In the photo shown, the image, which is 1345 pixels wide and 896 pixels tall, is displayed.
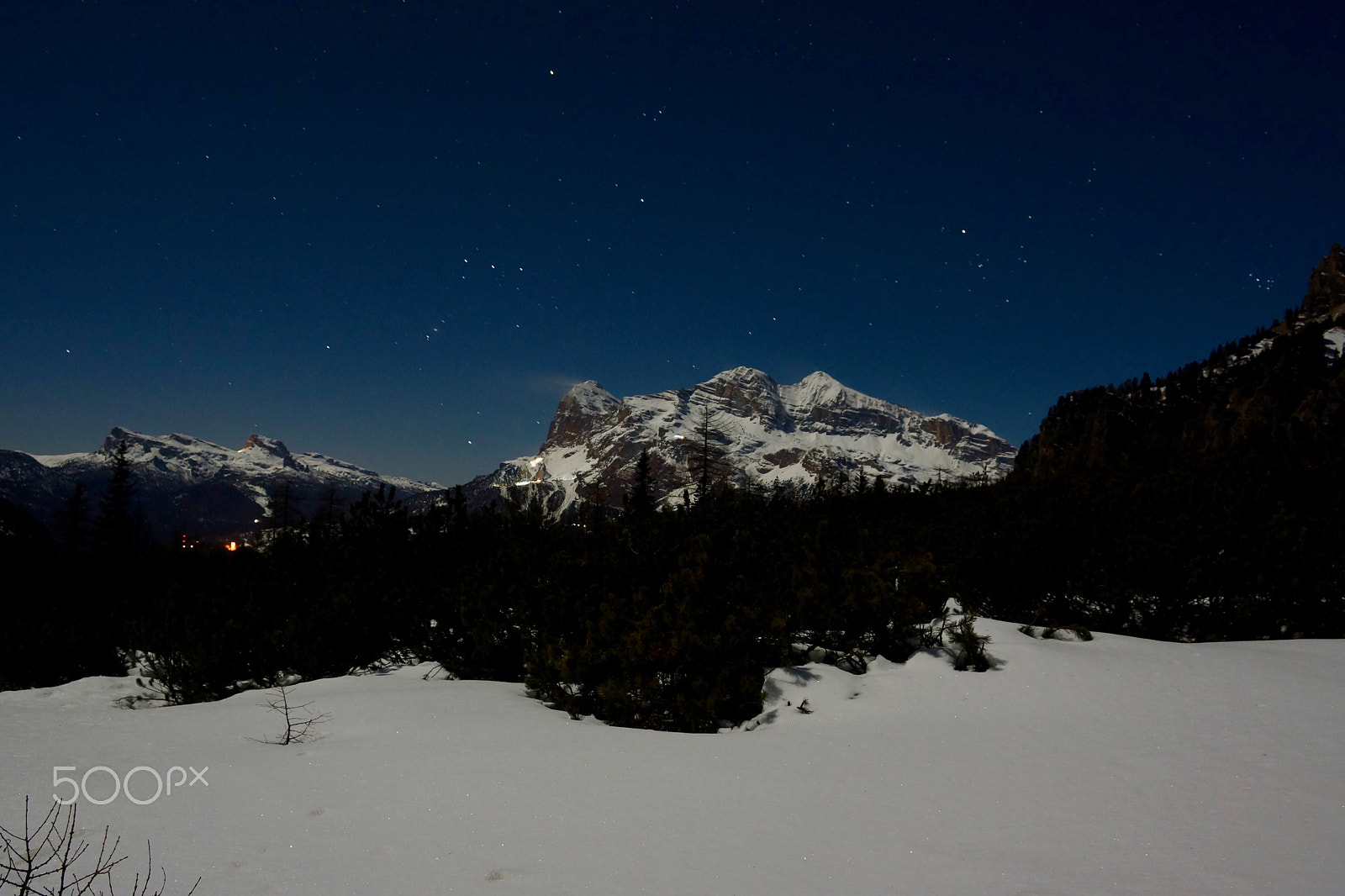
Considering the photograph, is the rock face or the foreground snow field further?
the rock face

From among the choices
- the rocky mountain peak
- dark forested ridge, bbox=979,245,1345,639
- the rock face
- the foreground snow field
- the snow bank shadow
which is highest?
the rocky mountain peak

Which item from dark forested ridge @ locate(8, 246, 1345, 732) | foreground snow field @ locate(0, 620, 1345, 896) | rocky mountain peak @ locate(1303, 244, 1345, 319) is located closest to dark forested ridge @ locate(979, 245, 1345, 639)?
dark forested ridge @ locate(8, 246, 1345, 732)

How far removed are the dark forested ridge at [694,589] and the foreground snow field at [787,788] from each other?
662mm

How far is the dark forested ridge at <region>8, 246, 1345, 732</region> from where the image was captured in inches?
224

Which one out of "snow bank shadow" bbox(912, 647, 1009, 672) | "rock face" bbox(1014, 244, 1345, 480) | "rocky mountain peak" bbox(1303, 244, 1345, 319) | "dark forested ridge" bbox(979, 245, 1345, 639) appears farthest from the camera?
"rocky mountain peak" bbox(1303, 244, 1345, 319)

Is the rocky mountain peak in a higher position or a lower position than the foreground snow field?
higher

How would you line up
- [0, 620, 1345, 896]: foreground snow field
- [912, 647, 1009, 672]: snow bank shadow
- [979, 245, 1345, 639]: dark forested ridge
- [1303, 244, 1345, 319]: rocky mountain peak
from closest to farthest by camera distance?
[0, 620, 1345, 896]: foreground snow field
[912, 647, 1009, 672]: snow bank shadow
[979, 245, 1345, 639]: dark forested ridge
[1303, 244, 1345, 319]: rocky mountain peak

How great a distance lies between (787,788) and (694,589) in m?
2.84

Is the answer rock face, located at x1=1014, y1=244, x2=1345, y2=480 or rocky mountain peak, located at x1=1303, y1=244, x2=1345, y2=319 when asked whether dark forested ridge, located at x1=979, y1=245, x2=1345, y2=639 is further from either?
rocky mountain peak, located at x1=1303, y1=244, x2=1345, y2=319

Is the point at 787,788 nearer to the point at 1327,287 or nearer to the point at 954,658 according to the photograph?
the point at 954,658

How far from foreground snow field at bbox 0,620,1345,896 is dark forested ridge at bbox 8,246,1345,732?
26.0 inches

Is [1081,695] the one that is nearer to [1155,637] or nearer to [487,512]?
[1155,637]

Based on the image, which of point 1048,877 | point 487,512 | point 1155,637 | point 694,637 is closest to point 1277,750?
point 1048,877

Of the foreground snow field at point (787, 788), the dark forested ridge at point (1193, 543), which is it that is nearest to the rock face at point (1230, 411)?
the dark forested ridge at point (1193, 543)
